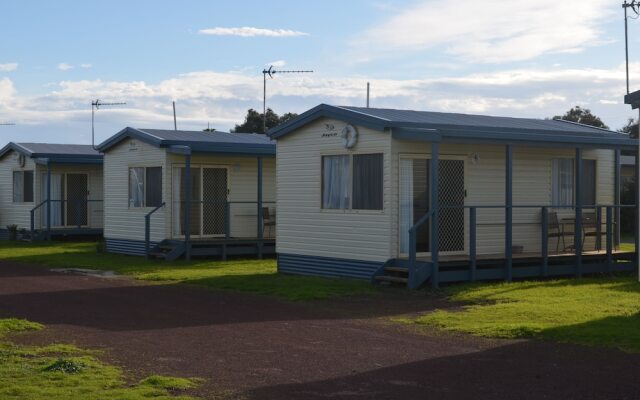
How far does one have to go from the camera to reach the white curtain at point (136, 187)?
84.7 ft

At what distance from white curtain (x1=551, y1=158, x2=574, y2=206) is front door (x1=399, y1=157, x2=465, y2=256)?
257cm

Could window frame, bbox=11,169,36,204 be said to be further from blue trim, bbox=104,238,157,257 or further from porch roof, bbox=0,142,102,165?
blue trim, bbox=104,238,157,257

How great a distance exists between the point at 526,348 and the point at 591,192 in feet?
34.4

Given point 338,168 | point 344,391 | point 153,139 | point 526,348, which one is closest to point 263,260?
point 153,139

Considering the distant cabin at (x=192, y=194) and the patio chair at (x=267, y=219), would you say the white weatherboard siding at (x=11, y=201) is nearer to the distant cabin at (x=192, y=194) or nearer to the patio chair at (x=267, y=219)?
the distant cabin at (x=192, y=194)

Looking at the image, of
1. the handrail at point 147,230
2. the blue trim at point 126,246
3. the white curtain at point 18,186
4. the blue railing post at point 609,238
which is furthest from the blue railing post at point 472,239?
the white curtain at point 18,186

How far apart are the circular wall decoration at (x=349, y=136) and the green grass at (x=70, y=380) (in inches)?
340

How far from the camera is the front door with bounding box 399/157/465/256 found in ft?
58.2

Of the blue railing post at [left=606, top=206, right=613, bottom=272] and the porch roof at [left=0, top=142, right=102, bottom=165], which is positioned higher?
the porch roof at [left=0, top=142, right=102, bottom=165]

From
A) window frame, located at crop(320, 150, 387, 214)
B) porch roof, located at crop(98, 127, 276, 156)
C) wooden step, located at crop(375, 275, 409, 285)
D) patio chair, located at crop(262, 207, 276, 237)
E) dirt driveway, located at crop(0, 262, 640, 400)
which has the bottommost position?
dirt driveway, located at crop(0, 262, 640, 400)

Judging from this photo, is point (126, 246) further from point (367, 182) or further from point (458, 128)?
point (458, 128)

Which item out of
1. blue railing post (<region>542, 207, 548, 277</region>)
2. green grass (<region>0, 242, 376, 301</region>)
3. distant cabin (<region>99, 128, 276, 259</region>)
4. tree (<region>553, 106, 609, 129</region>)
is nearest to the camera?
green grass (<region>0, 242, 376, 301</region>)

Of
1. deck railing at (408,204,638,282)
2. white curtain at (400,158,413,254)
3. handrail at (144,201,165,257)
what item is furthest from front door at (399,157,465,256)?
handrail at (144,201,165,257)

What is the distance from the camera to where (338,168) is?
62.0 feet
